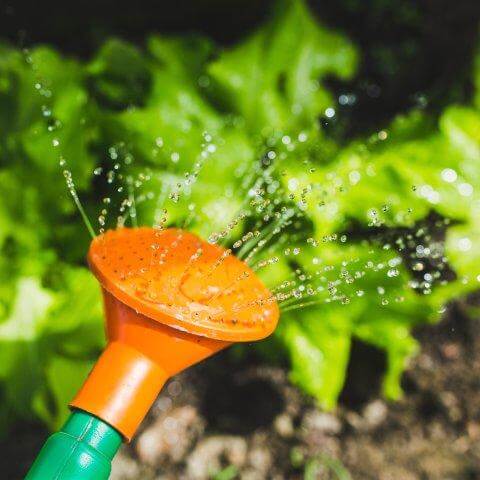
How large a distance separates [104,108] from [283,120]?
0.48 metres

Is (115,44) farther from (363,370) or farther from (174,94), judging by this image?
(363,370)

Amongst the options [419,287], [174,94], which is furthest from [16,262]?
[419,287]

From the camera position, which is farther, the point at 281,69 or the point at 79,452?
the point at 281,69

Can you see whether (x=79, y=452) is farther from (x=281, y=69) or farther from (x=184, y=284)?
(x=281, y=69)

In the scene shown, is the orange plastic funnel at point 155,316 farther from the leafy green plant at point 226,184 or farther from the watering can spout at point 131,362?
the leafy green plant at point 226,184

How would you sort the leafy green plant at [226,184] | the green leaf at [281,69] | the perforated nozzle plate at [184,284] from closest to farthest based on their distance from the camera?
the perforated nozzle plate at [184,284] < the leafy green plant at [226,184] < the green leaf at [281,69]

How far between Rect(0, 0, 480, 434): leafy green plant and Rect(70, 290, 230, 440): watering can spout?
59 centimetres

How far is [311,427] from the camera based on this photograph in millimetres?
1756

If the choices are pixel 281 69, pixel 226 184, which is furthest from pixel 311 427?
pixel 281 69

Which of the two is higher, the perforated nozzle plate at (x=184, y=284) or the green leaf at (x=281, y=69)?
the perforated nozzle plate at (x=184, y=284)

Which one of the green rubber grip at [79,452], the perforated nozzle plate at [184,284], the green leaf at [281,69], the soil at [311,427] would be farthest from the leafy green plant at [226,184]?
the green rubber grip at [79,452]

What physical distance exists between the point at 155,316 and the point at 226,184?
0.80m

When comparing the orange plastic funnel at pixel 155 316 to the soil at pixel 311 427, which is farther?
the soil at pixel 311 427

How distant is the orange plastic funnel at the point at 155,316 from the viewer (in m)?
0.74
